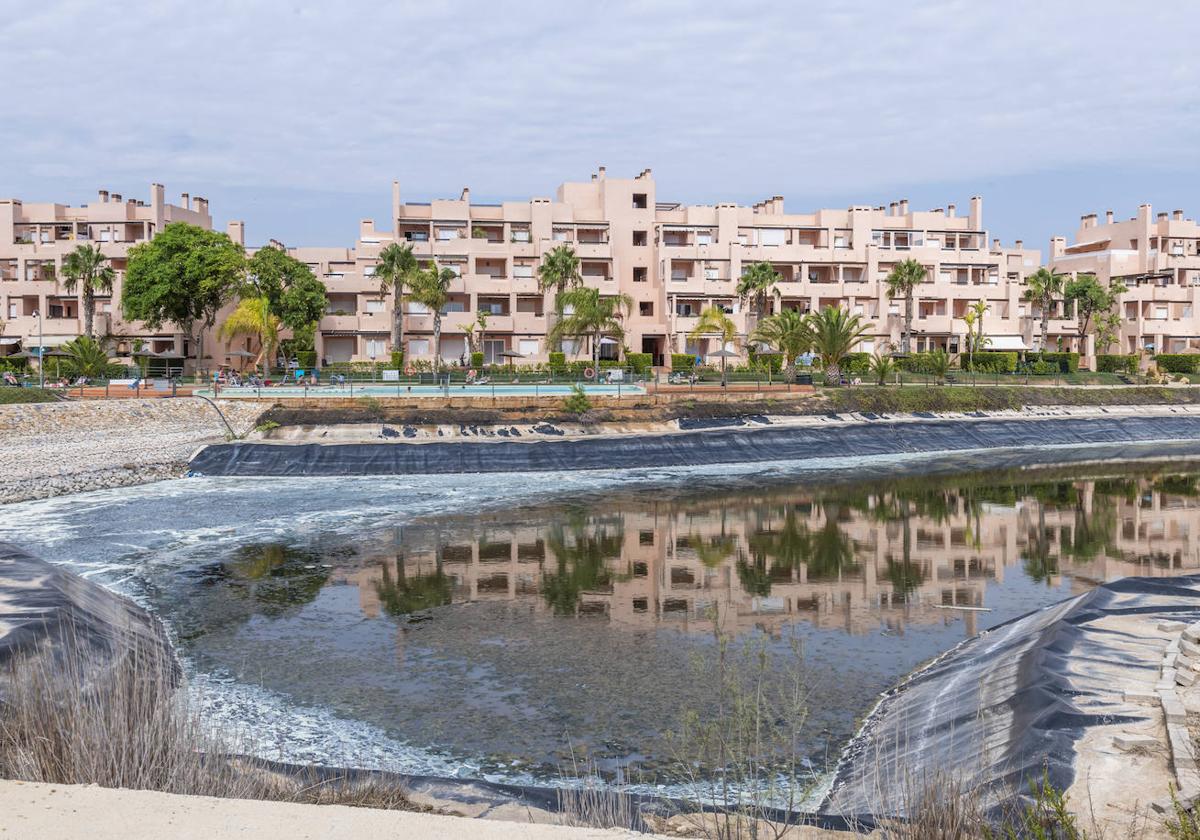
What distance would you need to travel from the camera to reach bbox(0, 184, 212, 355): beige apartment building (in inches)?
2965

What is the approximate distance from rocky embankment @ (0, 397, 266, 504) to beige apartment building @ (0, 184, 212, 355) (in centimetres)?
2542

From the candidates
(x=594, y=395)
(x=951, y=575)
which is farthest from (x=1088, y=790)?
(x=594, y=395)

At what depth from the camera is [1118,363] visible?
277 ft

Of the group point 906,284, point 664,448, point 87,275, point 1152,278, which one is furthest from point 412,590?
point 1152,278

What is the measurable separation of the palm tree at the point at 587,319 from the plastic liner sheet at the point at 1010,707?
53498 mm

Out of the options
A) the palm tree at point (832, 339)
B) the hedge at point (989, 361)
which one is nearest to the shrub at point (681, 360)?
the palm tree at point (832, 339)

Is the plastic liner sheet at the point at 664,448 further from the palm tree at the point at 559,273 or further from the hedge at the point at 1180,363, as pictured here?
the hedge at the point at 1180,363

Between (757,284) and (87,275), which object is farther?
(757,284)

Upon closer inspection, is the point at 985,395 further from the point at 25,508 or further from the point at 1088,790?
the point at 1088,790

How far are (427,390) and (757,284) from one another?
99.0 feet

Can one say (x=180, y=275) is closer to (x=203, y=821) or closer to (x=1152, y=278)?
(x=203, y=821)

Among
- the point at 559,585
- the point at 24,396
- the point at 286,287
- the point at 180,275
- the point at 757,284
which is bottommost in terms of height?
the point at 559,585

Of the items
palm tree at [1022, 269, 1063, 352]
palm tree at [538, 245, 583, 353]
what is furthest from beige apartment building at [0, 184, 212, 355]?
palm tree at [1022, 269, 1063, 352]

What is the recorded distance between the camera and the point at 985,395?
A: 67.5m
